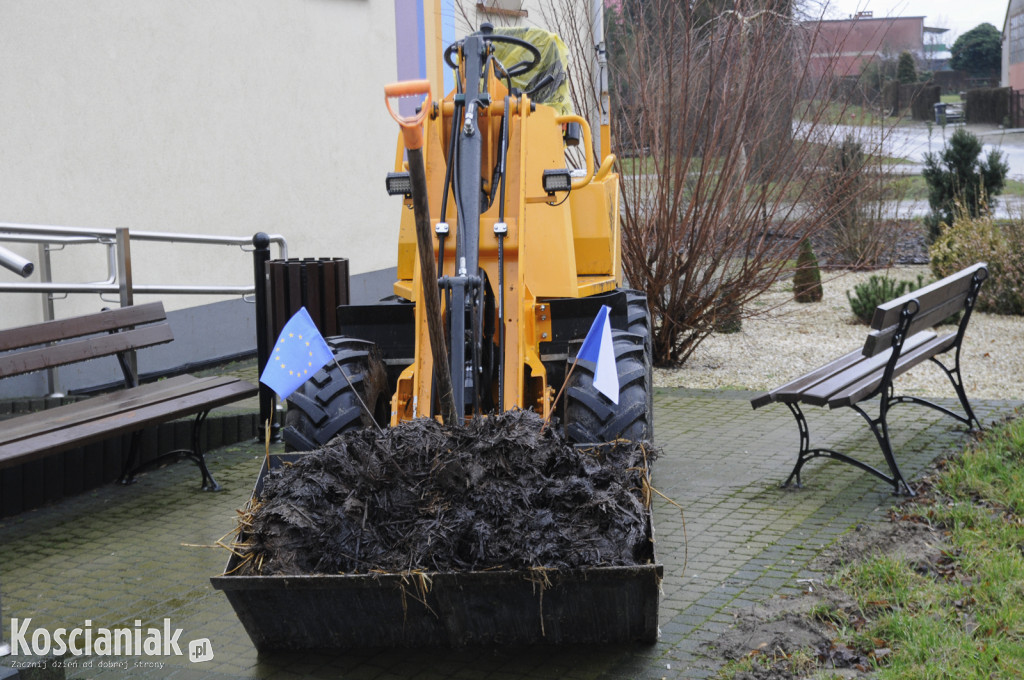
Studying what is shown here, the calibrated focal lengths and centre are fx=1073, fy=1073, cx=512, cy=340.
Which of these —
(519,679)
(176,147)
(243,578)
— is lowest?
(519,679)

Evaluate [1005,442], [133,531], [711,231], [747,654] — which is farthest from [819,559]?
[711,231]

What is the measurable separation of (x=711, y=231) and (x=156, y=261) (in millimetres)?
5100

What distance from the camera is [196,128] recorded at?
1004 cm

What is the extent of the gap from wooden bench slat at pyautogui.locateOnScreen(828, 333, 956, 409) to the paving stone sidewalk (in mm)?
580

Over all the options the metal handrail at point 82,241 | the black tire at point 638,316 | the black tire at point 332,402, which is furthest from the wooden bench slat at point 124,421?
the black tire at point 638,316

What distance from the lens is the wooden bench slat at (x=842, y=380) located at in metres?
6.34

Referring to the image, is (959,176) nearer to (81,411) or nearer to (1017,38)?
(81,411)

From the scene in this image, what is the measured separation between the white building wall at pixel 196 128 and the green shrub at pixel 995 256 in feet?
22.9

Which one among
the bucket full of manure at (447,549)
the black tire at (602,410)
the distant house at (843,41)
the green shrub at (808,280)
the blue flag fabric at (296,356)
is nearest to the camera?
the bucket full of manure at (447,549)

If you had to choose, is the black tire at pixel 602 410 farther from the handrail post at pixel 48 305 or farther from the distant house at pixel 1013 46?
the distant house at pixel 1013 46

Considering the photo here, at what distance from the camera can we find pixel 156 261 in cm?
962

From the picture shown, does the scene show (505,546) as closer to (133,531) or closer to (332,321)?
(133,531)

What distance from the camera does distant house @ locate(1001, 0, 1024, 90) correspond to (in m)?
55.6

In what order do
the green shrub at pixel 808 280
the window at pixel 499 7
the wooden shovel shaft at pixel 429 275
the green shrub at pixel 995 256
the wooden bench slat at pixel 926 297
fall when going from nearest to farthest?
the wooden shovel shaft at pixel 429 275 < the wooden bench slat at pixel 926 297 < the green shrub at pixel 995 256 < the window at pixel 499 7 < the green shrub at pixel 808 280
